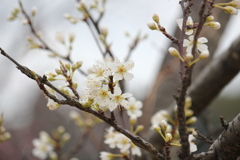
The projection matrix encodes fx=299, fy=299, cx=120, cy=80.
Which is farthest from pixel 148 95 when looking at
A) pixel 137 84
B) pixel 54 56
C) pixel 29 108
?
pixel 29 108

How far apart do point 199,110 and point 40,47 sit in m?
1.02

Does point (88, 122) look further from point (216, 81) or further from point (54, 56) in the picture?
point (216, 81)

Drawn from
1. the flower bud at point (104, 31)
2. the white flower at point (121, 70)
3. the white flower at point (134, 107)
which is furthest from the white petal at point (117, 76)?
the flower bud at point (104, 31)

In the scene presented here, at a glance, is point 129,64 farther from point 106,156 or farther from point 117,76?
point 106,156

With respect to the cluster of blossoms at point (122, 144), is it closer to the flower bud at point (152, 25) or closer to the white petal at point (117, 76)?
the white petal at point (117, 76)

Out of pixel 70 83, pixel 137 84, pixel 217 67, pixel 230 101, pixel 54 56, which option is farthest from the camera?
pixel 230 101

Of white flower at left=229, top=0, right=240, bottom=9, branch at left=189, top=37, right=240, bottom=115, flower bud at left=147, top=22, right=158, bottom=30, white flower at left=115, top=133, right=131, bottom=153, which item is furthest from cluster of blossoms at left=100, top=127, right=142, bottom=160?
branch at left=189, top=37, right=240, bottom=115

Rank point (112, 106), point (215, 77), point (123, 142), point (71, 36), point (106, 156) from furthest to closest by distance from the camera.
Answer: point (215, 77) → point (71, 36) → point (106, 156) → point (123, 142) → point (112, 106)

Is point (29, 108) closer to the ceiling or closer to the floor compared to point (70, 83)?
closer to the ceiling

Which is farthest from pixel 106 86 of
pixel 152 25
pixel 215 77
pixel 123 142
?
pixel 215 77

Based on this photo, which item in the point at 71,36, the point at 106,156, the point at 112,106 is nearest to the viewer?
the point at 112,106

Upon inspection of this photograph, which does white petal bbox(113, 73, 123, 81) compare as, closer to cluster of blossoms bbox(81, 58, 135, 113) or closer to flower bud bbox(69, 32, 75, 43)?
cluster of blossoms bbox(81, 58, 135, 113)

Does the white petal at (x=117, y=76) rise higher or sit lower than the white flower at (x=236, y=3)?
higher

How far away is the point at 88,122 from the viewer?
1.93 metres
